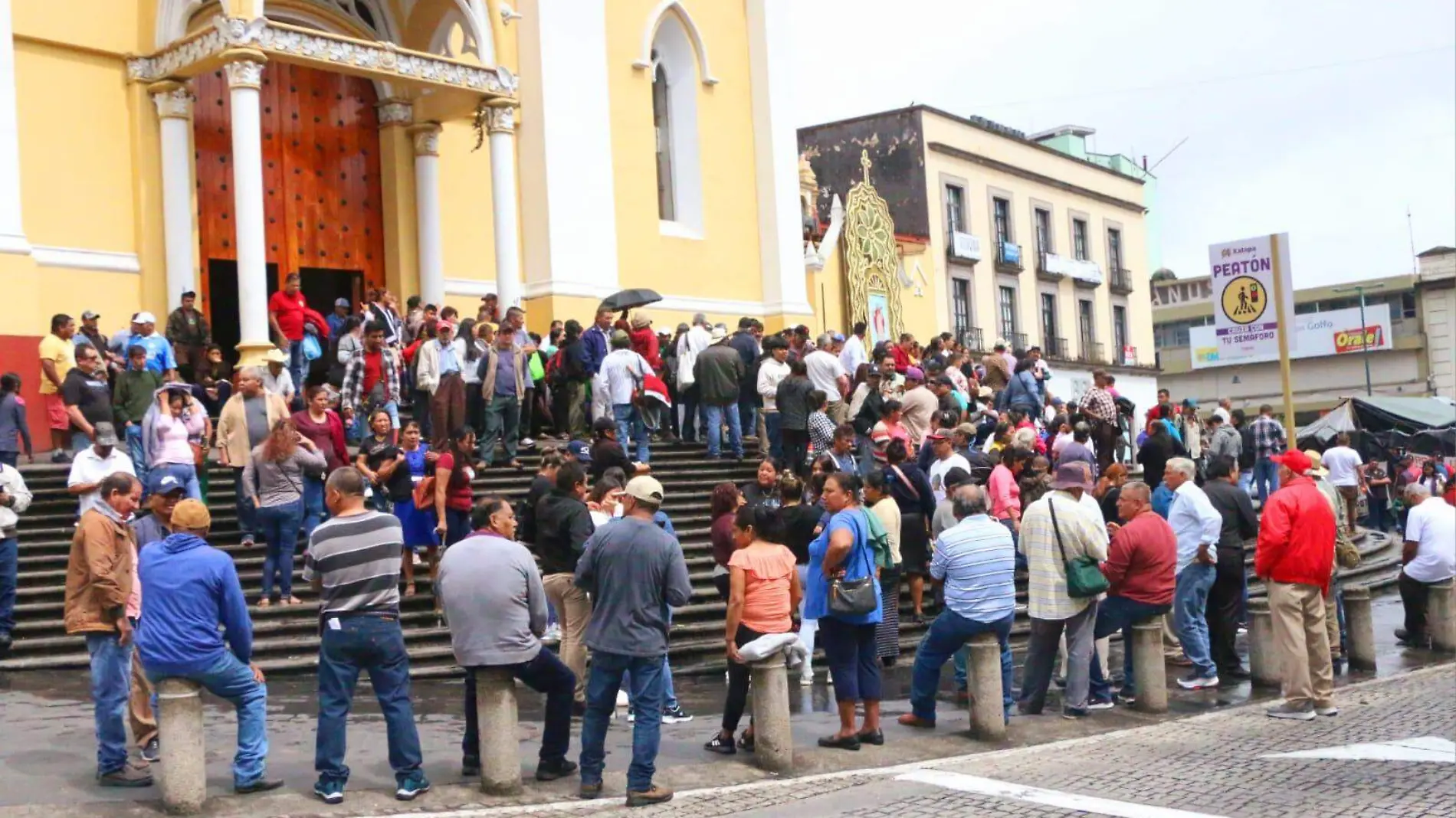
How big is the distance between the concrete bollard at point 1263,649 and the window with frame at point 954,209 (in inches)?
1219

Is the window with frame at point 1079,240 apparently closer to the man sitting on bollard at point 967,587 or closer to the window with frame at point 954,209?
the window with frame at point 954,209

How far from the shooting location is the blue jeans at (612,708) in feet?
28.0

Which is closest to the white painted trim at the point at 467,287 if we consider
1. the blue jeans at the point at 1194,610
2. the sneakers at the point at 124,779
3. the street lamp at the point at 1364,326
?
the blue jeans at the point at 1194,610

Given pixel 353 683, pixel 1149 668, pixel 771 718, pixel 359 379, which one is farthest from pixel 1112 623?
pixel 359 379

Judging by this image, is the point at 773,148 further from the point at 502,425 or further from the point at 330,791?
the point at 330,791

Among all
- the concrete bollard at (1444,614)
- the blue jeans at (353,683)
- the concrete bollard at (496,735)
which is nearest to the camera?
the blue jeans at (353,683)

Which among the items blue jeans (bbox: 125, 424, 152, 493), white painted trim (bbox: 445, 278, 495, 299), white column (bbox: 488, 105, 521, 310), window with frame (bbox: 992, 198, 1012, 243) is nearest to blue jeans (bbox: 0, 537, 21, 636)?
blue jeans (bbox: 125, 424, 152, 493)

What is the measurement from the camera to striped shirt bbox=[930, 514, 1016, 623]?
34.1 feet

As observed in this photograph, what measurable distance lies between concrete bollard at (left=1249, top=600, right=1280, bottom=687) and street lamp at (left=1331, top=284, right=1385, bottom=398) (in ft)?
169

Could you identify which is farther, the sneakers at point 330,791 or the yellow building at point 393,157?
the yellow building at point 393,157

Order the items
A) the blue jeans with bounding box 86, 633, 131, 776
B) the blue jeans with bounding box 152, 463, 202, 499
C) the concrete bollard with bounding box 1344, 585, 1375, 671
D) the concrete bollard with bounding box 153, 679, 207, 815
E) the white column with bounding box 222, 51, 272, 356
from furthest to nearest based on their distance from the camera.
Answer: the white column with bounding box 222, 51, 272, 356 → the concrete bollard with bounding box 1344, 585, 1375, 671 → the blue jeans with bounding box 152, 463, 202, 499 → the blue jeans with bounding box 86, 633, 131, 776 → the concrete bollard with bounding box 153, 679, 207, 815

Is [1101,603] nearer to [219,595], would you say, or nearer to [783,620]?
[783,620]

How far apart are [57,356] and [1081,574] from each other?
411 inches

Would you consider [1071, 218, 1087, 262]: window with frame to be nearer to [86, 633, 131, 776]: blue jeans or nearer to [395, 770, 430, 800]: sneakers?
[395, 770, 430, 800]: sneakers
